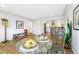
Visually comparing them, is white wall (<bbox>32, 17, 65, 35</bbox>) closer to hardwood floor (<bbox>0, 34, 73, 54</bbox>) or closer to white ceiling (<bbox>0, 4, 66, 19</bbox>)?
white ceiling (<bbox>0, 4, 66, 19</bbox>)

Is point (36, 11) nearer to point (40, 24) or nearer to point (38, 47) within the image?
point (40, 24)

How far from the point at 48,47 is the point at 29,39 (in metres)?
0.44

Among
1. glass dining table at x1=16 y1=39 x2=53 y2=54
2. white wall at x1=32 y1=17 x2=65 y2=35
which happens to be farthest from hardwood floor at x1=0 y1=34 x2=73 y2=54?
white wall at x1=32 y1=17 x2=65 y2=35

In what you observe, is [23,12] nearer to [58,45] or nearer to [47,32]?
[47,32]

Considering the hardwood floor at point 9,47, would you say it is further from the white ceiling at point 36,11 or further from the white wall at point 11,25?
the white ceiling at point 36,11

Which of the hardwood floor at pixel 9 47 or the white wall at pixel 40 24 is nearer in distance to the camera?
the hardwood floor at pixel 9 47

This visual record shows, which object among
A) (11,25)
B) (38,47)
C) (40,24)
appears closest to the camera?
(38,47)

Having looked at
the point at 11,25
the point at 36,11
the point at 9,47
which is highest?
the point at 36,11

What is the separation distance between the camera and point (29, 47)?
1.58 metres

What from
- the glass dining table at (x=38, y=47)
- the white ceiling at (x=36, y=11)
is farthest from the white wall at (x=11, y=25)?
the glass dining table at (x=38, y=47)

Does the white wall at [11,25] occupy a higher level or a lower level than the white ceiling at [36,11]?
lower

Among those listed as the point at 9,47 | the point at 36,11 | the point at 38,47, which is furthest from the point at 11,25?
the point at 38,47
